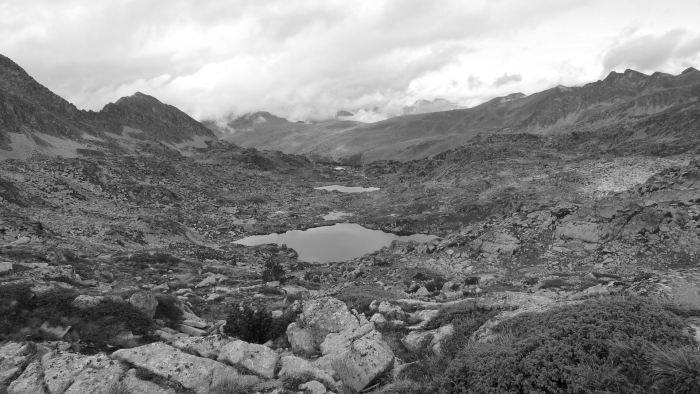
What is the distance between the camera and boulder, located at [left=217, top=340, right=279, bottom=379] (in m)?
10.5

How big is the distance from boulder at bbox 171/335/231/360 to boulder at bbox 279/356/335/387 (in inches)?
80.9

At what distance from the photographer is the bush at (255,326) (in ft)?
45.9

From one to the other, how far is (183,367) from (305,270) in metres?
28.1

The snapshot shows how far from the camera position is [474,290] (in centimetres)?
2200

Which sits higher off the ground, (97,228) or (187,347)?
(97,228)

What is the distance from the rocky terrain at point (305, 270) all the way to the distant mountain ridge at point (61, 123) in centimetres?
292

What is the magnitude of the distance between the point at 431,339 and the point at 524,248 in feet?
77.1

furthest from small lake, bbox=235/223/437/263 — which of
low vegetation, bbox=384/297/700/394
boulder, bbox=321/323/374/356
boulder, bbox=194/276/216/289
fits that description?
low vegetation, bbox=384/297/700/394

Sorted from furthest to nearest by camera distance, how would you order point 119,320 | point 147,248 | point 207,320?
point 147,248
point 207,320
point 119,320

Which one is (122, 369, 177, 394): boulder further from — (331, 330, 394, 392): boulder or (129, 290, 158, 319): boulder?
(129, 290, 158, 319): boulder

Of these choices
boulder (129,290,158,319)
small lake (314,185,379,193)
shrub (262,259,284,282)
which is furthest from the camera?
small lake (314,185,379,193)

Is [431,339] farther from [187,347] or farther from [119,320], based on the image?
[119,320]

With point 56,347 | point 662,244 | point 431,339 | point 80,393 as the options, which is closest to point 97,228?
point 56,347

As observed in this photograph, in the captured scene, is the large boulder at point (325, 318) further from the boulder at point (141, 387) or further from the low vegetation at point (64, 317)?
the low vegetation at point (64, 317)
